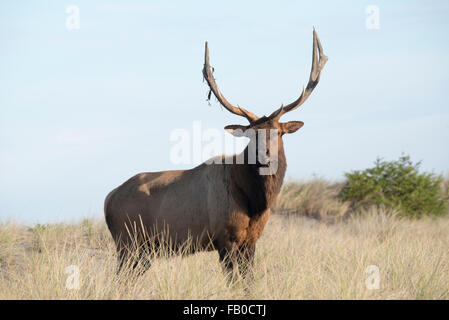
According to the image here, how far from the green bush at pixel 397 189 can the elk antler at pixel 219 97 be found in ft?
30.2

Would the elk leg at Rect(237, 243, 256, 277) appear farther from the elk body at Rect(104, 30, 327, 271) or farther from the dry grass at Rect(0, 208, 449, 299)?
the dry grass at Rect(0, 208, 449, 299)

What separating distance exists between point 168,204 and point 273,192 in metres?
1.60

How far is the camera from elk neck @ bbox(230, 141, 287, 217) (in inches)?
226

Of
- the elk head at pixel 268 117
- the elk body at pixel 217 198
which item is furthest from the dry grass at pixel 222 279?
the elk head at pixel 268 117

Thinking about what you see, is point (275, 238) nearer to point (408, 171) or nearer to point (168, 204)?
point (168, 204)

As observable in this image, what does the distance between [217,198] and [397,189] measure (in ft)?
34.0

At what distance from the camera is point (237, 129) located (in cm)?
586

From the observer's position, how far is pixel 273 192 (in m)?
5.81

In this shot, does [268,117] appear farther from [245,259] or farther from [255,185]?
[245,259]

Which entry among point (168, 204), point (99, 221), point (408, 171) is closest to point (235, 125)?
point (168, 204)

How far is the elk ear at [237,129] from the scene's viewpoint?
5.85 meters

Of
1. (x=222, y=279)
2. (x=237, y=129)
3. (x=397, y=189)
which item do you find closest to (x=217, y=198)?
(x=237, y=129)
